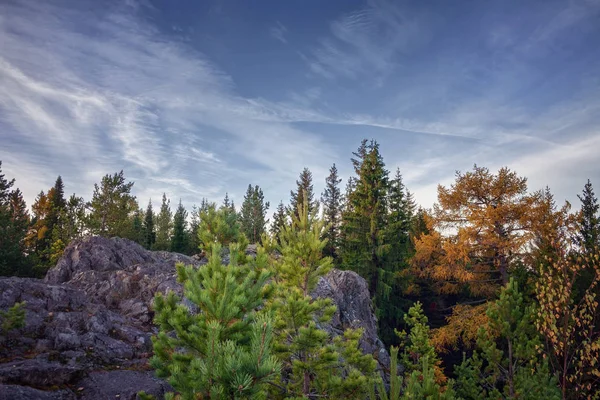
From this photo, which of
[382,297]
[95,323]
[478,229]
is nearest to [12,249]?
[95,323]

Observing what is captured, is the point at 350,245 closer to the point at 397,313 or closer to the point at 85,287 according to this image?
the point at 397,313

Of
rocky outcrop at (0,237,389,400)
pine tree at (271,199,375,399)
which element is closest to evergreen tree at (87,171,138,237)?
rocky outcrop at (0,237,389,400)

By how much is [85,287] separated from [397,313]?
22540mm

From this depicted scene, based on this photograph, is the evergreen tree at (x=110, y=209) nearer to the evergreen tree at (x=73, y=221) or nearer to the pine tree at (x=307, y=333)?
the evergreen tree at (x=73, y=221)

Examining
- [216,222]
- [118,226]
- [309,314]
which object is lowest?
[309,314]

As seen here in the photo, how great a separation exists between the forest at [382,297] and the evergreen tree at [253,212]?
21495 millimetres

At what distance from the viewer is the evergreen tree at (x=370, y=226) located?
1013 inches

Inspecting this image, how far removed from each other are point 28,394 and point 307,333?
7.88 m

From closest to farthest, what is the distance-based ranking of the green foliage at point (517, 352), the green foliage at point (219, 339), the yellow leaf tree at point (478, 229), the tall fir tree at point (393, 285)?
the green foliage at point (219, 339)
the green foliage at point (517, 352)
the yellow leaf tree at point (478, 229)
the tall fir tree at point (393, 285)

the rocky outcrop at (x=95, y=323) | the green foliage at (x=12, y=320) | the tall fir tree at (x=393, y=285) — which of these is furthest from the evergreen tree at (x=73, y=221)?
the tall fir tree at (x=393, y=285)

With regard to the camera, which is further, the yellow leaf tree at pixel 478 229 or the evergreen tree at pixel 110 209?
the evergreen tree at pixel 110 209

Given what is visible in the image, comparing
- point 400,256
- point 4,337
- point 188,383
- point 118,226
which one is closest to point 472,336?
point 400,256

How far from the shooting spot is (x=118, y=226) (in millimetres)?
36562

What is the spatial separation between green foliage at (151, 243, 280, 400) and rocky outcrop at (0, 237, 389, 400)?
6.10 metres
